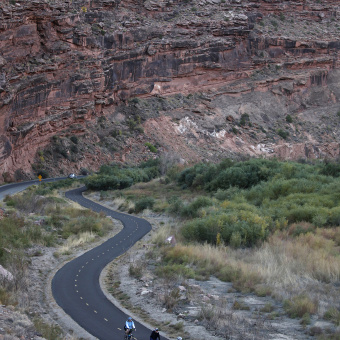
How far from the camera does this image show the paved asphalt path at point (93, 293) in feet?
42.3

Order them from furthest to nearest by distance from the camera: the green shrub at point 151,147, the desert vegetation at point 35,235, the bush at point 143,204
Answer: the green shrub at point 151,147 → the bush at point 143,204 → the desert vegetation at point 35,235

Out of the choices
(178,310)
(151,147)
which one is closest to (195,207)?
(178,310)

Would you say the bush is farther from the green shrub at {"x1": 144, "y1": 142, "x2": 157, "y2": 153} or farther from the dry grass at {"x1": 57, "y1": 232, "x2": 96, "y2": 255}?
the green shrub at {"x1": 144, "y1": 142, "x2": 157, "y2": 153}

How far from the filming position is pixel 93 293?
629 inches

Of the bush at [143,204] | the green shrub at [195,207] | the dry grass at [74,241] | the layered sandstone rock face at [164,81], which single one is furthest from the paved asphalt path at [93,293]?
the layered sandstone rock face at [164,81]

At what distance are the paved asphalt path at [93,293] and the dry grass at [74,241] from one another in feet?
2.83

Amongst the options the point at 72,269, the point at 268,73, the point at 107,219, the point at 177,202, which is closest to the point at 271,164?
the point at 177,202

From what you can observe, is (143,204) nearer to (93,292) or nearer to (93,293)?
(93,292)

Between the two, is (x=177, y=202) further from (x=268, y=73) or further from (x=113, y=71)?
(x=268, y=73)

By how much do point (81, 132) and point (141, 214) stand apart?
90.4 feet

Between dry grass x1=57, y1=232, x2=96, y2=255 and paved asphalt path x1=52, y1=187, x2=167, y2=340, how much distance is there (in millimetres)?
863

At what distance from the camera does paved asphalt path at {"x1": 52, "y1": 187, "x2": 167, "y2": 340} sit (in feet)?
42.3

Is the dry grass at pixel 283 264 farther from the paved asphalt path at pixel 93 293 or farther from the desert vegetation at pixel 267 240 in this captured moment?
the paved asphalt path at pixel 93 293

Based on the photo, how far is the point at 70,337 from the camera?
1188 centimetres
